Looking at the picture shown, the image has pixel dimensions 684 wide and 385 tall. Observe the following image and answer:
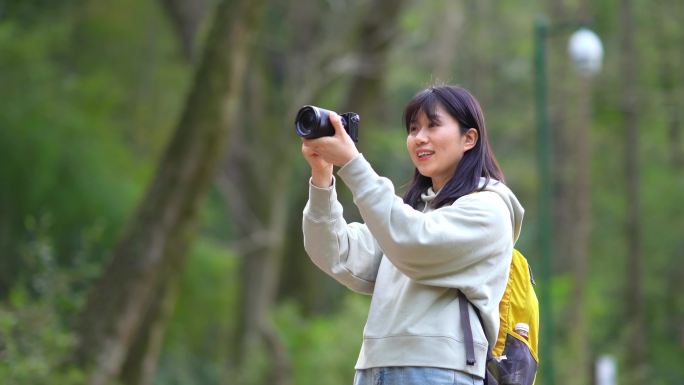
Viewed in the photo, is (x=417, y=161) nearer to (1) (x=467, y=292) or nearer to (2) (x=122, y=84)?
(1) (x=467, y=292)

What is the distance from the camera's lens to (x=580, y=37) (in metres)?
→ 16.6

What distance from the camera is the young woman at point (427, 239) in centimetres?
338

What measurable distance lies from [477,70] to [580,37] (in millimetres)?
17227

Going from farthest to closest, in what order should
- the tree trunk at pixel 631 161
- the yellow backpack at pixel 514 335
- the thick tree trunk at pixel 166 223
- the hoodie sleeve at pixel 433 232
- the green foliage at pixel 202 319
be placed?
the tree trunk at pixel 631 161
the green foliage at pixel 202 319
the thick tree trunk at pixel 166 223
the yellow backpack at pixel 514 335
the hoodie sleeve at pixel 433 232

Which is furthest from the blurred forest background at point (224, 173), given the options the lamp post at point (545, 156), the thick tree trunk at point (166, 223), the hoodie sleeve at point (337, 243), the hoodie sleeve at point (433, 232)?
the hoodie sleeve at point (433, 232)

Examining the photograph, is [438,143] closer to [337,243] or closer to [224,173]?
[337,243]

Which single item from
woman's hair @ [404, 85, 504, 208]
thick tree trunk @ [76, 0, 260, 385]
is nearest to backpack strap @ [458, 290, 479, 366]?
woman's hair @ [404, 85, 504, 208]

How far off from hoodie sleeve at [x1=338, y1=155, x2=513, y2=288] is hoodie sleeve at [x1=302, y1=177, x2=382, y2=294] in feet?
0.90

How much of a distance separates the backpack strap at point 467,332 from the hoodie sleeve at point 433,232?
0.06 metres

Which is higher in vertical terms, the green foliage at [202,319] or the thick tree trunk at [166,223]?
the thick tree trunk at [166,223]

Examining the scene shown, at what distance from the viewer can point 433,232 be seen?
3.38m

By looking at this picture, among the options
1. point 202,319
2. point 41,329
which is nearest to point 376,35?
point 202,319

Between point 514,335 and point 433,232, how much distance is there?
0.44 meters

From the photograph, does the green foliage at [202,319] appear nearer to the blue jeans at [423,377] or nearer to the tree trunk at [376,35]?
the tree trunk at [376,35]
